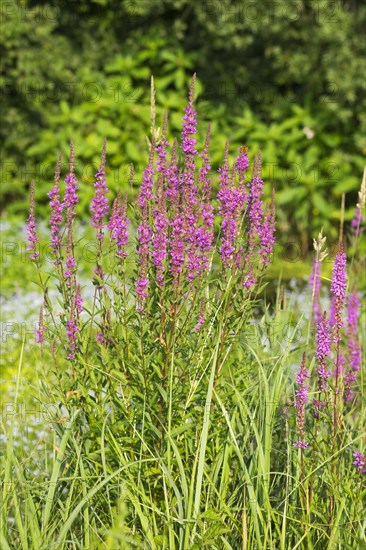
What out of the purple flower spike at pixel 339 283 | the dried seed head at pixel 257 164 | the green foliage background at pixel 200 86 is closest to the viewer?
the purple flower spike at pixel 339 283

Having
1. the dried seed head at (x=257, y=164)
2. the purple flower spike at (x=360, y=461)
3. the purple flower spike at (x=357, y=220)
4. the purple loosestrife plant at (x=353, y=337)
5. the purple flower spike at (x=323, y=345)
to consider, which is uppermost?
the purple flower spike at (x=357, y=220)

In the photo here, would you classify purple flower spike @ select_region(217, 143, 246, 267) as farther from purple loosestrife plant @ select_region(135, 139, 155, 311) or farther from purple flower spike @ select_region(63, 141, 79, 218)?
purple flower spike @ select_region(63, 141, 79, 218)

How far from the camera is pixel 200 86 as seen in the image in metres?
9.64

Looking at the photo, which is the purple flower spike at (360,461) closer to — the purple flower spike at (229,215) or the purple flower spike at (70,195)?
the purple flower spike at (229,215)

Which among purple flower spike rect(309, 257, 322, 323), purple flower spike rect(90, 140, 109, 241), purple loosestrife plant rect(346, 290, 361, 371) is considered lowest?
purple loosestrife plant rect(346, 290, 361, 371)

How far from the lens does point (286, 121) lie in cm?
951

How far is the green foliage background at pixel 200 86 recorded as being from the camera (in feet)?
29.9

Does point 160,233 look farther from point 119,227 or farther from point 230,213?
point 230,213

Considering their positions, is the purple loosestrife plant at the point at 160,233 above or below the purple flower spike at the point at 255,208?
below

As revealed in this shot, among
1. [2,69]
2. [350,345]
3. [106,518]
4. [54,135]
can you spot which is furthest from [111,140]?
[106,518]

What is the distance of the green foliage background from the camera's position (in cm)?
910

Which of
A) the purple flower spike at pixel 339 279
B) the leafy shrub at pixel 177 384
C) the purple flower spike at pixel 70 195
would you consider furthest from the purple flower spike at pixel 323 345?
the purple flower spike at pixel 70 195

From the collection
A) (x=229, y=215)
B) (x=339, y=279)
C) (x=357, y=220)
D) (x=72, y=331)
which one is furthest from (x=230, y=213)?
(x=357, y=220)

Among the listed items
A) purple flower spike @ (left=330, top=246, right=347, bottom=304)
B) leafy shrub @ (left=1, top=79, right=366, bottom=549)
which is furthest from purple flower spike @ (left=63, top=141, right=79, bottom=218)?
purple flower spike @ (left=330, top=246, right=347, bottom=304)
